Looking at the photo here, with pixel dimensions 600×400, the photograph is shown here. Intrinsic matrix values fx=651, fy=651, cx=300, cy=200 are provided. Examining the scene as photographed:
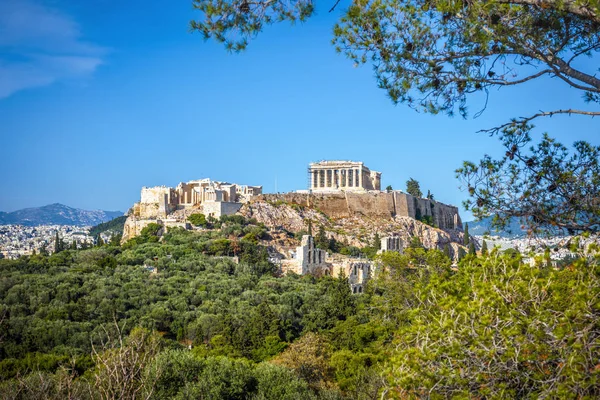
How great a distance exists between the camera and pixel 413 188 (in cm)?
7088

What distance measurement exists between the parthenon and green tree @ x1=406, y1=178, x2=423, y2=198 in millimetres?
4836

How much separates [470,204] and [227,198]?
47.9 m

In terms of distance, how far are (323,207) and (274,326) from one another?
3623 centimetres

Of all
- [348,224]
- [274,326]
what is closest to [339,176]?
[348,224]

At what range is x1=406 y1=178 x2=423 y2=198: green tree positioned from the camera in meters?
70.1

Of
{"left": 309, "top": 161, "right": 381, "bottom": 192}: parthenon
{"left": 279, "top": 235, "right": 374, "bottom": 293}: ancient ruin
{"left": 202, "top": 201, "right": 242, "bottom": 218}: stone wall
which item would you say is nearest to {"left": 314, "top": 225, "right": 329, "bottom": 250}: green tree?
{"left": 279, "top": 235, "right": 374, "bottom": 293}: ancient ruin

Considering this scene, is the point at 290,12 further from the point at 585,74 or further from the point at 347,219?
the point at 347,219

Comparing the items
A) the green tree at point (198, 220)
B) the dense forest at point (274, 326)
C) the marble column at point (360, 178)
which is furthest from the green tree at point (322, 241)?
the marble column at point (360, 178)

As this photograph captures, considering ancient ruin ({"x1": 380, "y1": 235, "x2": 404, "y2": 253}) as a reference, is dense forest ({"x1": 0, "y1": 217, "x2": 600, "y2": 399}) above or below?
below

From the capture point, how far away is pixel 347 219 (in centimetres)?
5947

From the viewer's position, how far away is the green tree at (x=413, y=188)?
7012 cm

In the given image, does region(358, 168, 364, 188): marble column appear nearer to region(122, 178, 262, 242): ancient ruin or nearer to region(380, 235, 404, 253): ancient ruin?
region(122, 178, 262, 242): ancient ruin

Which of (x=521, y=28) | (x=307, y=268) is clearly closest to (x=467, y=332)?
(x=521, y=28)

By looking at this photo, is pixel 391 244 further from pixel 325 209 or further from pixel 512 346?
pixel 512 346
